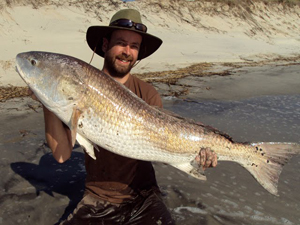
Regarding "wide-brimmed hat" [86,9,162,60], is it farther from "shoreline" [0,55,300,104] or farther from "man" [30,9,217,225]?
"shoreline" [0,55,300,104]

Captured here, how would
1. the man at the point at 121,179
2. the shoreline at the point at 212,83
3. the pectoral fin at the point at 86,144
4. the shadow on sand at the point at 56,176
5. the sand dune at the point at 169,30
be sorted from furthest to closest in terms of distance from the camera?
the sand dune at the point at 169,30 < the shoreline at the point at 212,83 < the shadow on sand at the point at 56,176 < the man at the point at 121,179 < the pectoral fin at the point at 86,144

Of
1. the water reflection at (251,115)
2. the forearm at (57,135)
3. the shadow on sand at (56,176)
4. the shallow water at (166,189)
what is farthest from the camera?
the water reflection at (251,115)

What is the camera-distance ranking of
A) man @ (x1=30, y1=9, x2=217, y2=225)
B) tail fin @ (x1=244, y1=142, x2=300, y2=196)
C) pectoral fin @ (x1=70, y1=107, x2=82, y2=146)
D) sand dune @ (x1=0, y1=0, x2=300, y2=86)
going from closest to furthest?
pectoral fin @ (x1=70, y1=107, x2=82, y2=146), tail fin @ (x1=244, y1=142, x2=300, y2=196), man @ (x1=30, y1=9, x2=217, y2=225), sand dune @ (x1=0, y1=0, x2=300, y2=86)

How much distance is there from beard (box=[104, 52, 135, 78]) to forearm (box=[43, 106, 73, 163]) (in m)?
0.77

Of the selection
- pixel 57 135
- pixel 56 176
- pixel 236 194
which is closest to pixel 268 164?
pixel 236 194

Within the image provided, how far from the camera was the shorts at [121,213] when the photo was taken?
9.57 feet

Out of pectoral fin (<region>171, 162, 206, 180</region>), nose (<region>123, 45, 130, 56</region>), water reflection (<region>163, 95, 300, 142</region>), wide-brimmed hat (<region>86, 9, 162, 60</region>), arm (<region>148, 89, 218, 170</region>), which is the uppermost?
wide-brimmed hat (<region>86, 9, 162, 60</region>)

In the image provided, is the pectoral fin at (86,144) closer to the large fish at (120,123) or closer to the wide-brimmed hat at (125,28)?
the large fish at (120,123)

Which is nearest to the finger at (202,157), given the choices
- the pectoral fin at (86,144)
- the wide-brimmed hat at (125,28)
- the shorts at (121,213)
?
the shorts at (121,213)

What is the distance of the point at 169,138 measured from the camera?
8.82ft

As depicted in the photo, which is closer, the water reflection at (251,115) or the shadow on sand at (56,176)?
the shadow on sand at (56,176)

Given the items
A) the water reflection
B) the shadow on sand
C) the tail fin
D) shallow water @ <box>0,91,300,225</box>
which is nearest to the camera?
the tail fin

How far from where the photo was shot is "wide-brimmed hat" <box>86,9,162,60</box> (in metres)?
2.98

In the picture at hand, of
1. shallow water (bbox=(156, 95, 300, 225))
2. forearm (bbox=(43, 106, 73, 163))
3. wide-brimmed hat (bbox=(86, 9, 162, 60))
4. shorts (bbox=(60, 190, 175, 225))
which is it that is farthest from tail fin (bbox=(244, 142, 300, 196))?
forearm (bbox=(43, 106, 73, 163))
